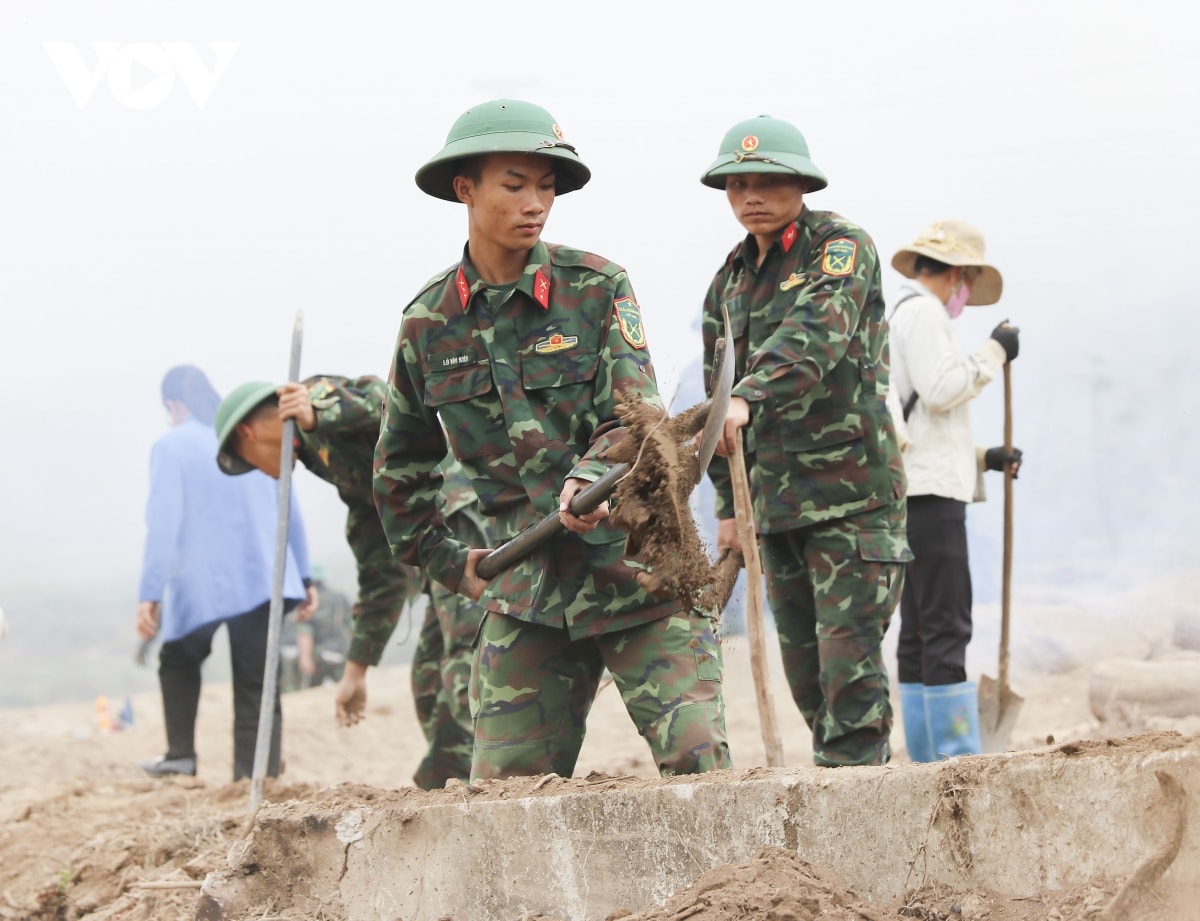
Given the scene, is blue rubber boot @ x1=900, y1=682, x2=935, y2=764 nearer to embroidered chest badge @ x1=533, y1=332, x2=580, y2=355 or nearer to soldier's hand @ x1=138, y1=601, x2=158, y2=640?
embroidered chest badge @ x1=533, y1=332, x2=580, y2=355

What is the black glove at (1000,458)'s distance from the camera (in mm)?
6484

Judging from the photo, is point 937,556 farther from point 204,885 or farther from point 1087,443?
point 1087,443

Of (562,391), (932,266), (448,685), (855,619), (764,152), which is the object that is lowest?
(448,685)

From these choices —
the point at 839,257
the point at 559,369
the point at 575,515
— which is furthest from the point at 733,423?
the point at 839,257

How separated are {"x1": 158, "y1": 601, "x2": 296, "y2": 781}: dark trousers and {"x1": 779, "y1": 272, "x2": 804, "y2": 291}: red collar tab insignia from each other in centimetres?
343

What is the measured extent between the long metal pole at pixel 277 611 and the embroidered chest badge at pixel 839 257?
7.63ft

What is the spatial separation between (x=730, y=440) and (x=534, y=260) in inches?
29.0

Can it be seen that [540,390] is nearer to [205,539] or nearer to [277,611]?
[277,611]

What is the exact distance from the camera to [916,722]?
19.3 ft

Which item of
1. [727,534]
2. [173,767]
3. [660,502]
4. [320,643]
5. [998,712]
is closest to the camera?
[660,502]

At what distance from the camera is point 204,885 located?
380 centimetres

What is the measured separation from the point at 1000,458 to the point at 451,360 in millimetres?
3321

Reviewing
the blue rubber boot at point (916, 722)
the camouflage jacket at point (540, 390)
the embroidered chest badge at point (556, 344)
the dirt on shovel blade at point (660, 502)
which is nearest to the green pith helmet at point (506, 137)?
the camouflage jacket at point (540, 390)

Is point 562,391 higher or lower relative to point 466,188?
lower
